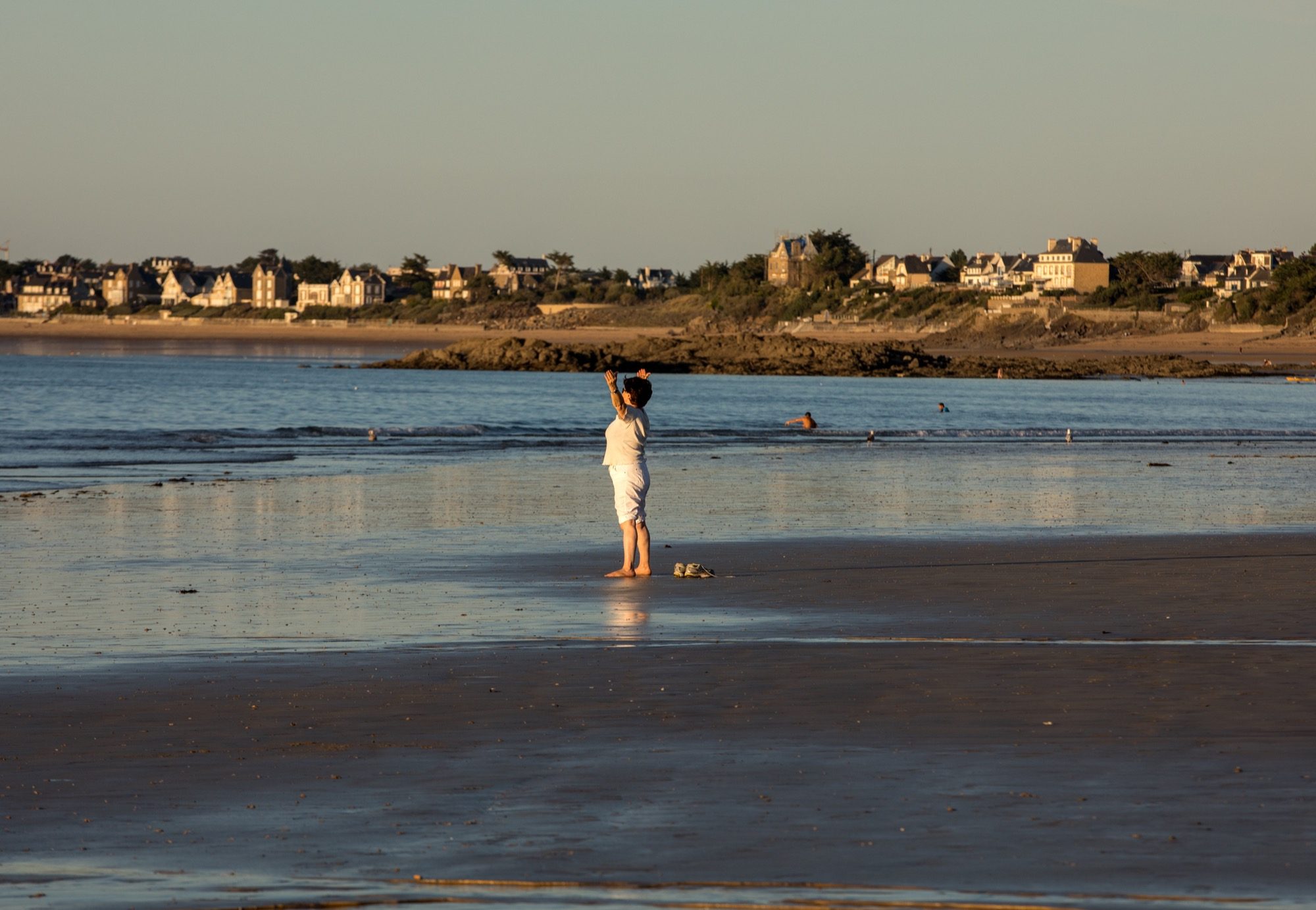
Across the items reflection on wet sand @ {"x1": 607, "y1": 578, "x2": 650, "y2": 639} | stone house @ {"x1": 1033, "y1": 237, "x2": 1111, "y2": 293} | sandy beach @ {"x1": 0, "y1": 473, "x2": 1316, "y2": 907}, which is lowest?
reflection on wet sand @ {"x1": 607, "y1": 578, "x2": 650, "y2": 639}

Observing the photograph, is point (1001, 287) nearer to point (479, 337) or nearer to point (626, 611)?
point (479, 337)

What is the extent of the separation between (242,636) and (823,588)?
4.86 meters

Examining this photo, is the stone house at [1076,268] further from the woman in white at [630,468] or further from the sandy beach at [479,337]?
the woman in white at [630,468]

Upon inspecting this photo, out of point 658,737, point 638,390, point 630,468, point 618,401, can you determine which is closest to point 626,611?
point 630,468

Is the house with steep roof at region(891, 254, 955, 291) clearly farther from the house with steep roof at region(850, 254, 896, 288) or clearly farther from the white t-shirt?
the white t-shirt

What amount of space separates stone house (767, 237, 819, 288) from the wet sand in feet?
586

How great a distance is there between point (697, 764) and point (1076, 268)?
164 metres

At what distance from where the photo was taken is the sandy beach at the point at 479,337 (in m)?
114

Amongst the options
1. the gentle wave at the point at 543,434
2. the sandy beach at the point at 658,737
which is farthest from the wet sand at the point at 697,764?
the gentle wave at the point at 543,434

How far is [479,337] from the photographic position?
16012 centimetres

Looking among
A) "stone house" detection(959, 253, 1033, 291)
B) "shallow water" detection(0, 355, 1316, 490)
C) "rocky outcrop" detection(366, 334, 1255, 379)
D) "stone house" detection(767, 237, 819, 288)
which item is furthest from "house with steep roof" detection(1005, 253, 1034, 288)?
"shallow water" detection(0, 355, 1316, 490)

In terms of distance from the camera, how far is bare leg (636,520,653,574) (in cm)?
1386

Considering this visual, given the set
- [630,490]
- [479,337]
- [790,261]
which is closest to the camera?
[630,490]

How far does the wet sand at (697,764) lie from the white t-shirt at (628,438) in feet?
8.38
